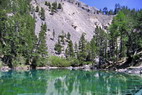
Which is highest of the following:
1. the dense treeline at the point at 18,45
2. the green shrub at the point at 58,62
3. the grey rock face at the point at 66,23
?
the grey rock face at the point at 66,23

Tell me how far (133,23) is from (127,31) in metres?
3.80

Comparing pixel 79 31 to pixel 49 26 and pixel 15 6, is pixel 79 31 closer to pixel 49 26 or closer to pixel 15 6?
pixel 49 26

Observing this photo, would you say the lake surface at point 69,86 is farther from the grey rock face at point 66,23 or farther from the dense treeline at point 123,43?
the grey rock face at point 66,23

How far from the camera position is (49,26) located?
152m

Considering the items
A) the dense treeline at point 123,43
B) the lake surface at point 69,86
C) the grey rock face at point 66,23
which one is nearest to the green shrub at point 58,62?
the dense treeline at point 123,43

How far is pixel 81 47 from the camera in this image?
372ft

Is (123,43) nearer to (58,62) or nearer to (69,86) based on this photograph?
(58,62)

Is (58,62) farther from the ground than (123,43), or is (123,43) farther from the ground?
(123,43)

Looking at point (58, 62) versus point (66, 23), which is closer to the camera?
point (58, 62)

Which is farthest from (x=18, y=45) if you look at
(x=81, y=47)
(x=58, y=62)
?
(x=81, y=47)

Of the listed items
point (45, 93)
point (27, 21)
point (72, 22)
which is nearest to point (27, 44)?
point (27, 21)

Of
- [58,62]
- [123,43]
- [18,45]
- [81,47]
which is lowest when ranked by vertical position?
[58,62]

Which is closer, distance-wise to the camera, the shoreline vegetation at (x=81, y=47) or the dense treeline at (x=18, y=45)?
the shoreline vegetation at (x=81, y=47)

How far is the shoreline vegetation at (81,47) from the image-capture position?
79500 millimetres
